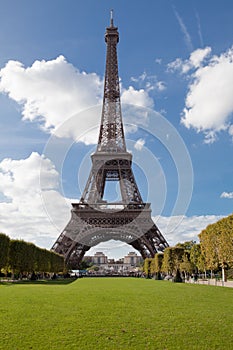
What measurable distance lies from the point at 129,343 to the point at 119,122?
57057 mm

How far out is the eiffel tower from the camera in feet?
181

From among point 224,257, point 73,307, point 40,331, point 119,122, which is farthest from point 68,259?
point 40,331

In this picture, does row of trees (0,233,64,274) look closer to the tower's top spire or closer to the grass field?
the tower's top spire

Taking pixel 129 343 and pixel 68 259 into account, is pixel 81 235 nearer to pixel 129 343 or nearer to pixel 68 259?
pixel 68 259

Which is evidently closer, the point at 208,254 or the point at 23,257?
the point at 208,254

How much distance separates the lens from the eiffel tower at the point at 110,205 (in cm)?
5525

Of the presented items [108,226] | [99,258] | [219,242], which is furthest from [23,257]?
[99,258]

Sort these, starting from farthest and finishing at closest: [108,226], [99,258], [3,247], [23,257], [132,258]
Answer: [132,258] < [99,258] < [108,226] < [23,257] < [3,247]


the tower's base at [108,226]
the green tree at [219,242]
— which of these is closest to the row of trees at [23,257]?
the tower's base at [108,226]

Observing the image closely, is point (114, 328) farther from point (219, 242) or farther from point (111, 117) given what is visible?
point (111, 117)

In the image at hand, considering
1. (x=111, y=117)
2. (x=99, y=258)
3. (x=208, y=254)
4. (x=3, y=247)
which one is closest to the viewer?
(x=3, y=247)

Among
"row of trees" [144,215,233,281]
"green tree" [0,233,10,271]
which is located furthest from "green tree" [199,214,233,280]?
"green tree" [0,233,10,271]

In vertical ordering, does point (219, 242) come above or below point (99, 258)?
above

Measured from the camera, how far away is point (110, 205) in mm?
58594
